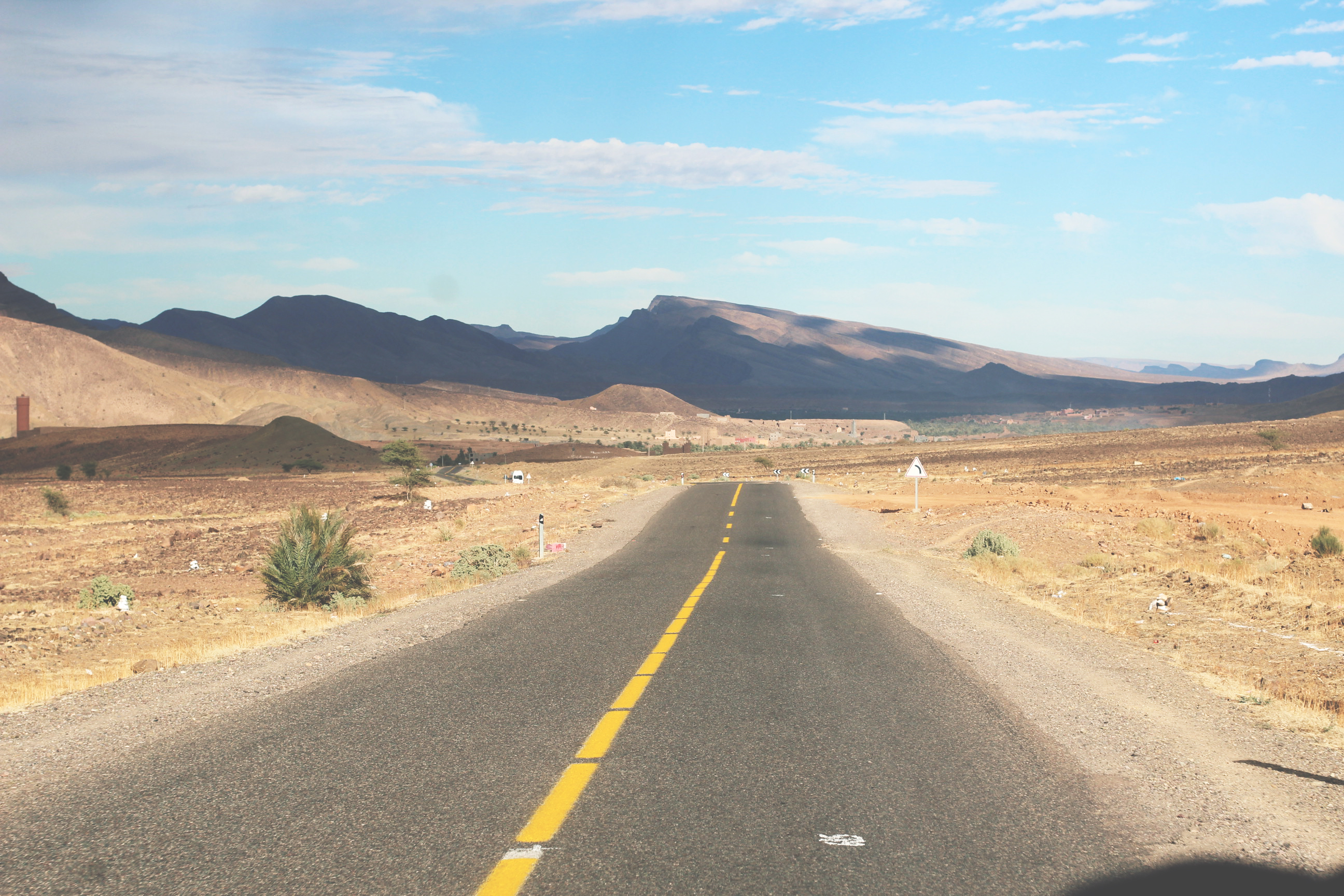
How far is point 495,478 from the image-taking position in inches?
2434

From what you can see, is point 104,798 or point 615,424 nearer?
point 104,798

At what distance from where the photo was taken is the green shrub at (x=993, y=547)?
19891mm

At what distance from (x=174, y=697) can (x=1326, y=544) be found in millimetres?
20738

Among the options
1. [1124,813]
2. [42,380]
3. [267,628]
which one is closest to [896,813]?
[1124,813]

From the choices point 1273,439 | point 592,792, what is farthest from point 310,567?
point 1273,439

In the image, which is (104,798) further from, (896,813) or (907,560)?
(907,560)

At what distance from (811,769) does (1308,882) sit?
246 cm

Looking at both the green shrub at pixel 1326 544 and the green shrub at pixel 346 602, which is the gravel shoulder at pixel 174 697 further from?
the green shrub at pixel 1326 544

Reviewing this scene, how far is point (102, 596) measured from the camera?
61.8 feet

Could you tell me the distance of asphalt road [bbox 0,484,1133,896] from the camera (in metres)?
4.27

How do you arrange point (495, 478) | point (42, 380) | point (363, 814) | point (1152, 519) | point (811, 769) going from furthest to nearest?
1. point (42, 380)
2. point (495, 478)
3. point (1152, 519)
4. point (811, 769)
5. point (363, 814)

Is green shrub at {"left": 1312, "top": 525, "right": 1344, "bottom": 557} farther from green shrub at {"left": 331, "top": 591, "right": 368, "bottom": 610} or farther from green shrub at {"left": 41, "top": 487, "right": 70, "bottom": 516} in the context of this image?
green shrub at {"left": 41, "top": 487, "right": 70, "bottom": 516}

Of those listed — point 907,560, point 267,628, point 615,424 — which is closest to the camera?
point 267,628

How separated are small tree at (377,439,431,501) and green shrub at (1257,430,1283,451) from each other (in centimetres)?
5325
